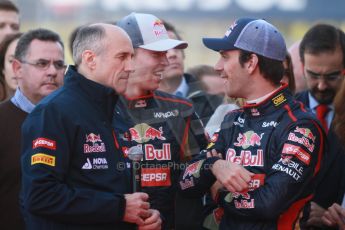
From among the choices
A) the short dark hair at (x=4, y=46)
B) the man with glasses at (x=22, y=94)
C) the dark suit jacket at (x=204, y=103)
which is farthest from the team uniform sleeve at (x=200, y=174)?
the short dark hair at (x=4, y=46)

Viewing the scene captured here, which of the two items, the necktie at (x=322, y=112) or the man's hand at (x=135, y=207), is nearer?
the man's hand at (x=135, y=207)

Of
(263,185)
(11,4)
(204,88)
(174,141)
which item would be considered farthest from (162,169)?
(11,4)

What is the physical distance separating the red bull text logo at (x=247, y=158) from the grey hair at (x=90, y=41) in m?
0.98

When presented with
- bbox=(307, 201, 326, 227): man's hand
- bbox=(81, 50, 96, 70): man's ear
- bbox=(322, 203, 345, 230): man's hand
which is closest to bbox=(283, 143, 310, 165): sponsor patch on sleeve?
bbox=(322, 203, 345, 230): man's hand

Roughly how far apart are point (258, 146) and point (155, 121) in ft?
2.81

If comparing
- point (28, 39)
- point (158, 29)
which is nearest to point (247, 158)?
point (158, 29)

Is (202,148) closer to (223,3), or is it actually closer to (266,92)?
(266,92)

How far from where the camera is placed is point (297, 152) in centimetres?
411

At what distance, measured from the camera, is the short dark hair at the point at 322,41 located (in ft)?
18.8

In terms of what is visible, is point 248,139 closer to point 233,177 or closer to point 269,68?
point 233,177

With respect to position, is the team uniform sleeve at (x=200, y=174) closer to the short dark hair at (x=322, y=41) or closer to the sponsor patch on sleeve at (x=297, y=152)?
the sponsor patch on sleeve at (x=297, y=152)

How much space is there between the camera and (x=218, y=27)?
21.0m

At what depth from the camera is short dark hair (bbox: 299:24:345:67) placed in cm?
572

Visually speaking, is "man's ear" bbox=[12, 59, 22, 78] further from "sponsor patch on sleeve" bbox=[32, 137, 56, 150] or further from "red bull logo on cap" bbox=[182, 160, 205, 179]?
"sponsor patch on sleeve" bbox=[32, 137, 56, 150]
